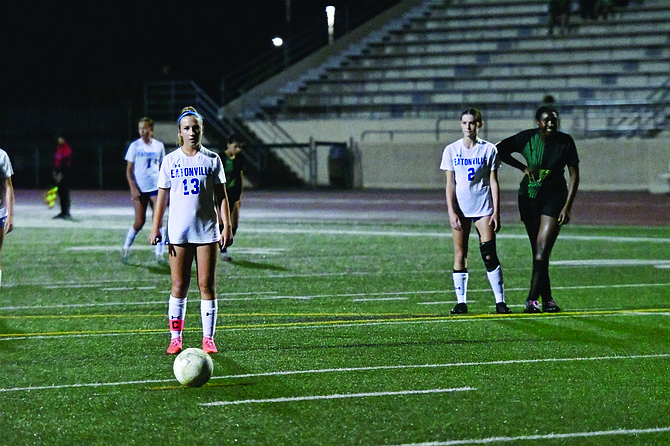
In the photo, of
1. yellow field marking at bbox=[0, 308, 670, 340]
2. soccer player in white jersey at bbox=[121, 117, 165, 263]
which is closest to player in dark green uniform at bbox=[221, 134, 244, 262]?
soccer player in white jersey at bbox=[121, 117, 165, 263]

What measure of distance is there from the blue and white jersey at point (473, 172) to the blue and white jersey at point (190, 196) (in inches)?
104

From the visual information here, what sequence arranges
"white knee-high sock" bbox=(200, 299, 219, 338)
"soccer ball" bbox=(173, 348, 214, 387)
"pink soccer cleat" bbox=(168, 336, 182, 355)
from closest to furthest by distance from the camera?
"soccer ball" bbox=(173, 348, 214, 387) < "white knee-high sock" bbox=(200, 299, 219, 338) < "pink soccer cleat" bbox=(168, 336, 182, 355)

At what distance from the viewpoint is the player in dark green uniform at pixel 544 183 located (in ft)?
30.4

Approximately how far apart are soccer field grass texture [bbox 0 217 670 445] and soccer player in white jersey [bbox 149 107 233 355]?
18.6 inches

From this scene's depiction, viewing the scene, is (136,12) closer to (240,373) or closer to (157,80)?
(157,80)

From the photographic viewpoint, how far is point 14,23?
38.4 meters

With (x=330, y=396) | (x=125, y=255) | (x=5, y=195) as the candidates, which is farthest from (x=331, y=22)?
(x=330, y=396)

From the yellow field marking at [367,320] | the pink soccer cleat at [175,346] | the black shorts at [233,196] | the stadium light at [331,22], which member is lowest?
the yellow field marking at [367,320]

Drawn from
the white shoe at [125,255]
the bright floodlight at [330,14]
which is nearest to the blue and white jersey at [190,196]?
the white shoe at [125,255]

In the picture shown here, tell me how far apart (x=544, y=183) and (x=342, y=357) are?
2973 mm

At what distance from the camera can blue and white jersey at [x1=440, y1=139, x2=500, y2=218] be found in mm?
9109

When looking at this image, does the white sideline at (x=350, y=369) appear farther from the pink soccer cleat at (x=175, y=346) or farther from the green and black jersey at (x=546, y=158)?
the green and black jersey at (x=546, y=158)

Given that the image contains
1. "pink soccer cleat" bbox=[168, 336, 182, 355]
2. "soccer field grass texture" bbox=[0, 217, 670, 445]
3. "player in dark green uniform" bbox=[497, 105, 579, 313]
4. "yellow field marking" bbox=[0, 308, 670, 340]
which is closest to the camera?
"soccer field grass texture" bbox=[0, 217, 670, 445]

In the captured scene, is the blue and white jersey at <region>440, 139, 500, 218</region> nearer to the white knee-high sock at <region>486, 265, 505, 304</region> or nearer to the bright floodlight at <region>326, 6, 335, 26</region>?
the white knee-high sock at <region>486, 265, 505, 304</region>
